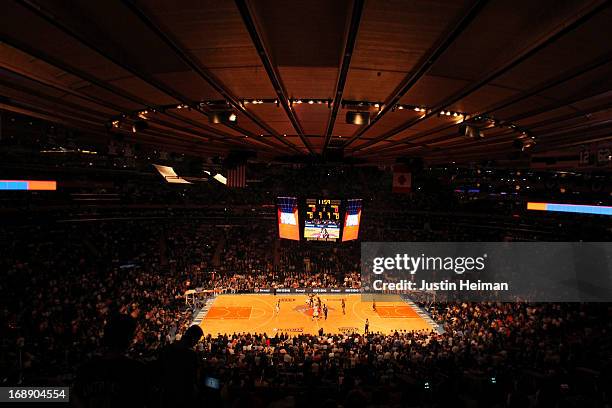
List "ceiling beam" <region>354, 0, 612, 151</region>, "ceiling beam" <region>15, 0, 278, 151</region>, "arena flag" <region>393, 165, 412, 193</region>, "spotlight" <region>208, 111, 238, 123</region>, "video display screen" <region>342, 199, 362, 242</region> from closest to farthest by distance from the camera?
"ceiling beam" <region>354, 0, 612, 151</region>, "ceiling beam" <region>15, 0, 278, 151</region>, "spotlight" <region>208, 111, 238, 123</region>, "arena flag" <region>393, 165, 412, 193</region>, "video display screen" <region>342, 199, 362, 242</region>

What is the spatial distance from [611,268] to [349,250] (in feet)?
66.9

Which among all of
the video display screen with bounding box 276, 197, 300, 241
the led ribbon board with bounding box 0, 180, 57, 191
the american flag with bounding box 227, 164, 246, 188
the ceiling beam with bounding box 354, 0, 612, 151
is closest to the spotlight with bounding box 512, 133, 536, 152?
the ceiling beam with bounding box 354, 0, 612, 151

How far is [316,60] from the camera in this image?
4348 mm

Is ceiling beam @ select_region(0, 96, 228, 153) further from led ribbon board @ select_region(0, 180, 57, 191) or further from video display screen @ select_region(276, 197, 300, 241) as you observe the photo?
led ribbon board @ select_region(0, 180, 57, 191)

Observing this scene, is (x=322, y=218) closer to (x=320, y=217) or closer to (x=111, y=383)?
(x=320, y=217)

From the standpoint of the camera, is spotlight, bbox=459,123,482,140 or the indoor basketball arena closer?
the indoor basketball arena

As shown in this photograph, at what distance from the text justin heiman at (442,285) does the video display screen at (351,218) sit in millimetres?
12093

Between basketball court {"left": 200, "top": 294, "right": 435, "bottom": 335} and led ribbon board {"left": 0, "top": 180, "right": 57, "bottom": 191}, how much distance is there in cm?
1229

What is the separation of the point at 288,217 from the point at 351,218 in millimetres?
3424

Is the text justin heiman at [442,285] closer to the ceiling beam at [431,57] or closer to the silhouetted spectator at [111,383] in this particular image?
the ceiling beam at [431,57]

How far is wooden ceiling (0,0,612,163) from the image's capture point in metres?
3.20

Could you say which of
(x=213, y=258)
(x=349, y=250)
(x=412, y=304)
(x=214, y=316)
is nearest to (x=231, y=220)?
(x=213, y=258)

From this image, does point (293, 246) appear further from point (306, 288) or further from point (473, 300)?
point (473, 300)

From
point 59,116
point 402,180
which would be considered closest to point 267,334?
point 402,180
